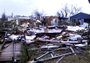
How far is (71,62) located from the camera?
11336 mm

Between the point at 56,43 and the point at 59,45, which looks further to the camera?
the point at 56,43

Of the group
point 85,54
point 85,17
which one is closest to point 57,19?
point 85,17

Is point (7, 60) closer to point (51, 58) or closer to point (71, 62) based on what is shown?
point (51, 58)

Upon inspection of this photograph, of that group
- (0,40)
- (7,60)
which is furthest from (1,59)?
(0,40)

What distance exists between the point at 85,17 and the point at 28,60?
4357 centimetres

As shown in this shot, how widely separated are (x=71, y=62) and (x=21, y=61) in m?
2.18

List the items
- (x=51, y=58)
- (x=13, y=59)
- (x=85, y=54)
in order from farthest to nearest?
(x=85, y=54) < (x=51, y=58) < (x=13, y=59)

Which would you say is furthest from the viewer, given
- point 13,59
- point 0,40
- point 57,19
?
point 57,19

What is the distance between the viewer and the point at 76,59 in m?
11.9

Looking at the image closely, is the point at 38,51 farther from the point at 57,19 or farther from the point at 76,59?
the point at 57,19

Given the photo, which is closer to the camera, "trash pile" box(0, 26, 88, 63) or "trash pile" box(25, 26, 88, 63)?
"trash pile" box(25, 26, 88, 63)

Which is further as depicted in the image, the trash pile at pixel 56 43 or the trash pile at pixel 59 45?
the trash pile at pixel 56 43

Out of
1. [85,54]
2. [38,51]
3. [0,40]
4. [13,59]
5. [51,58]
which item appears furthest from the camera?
[0,40]

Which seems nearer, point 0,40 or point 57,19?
point 0,40
